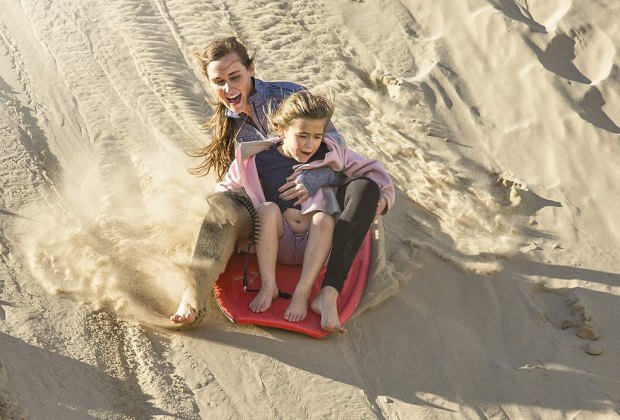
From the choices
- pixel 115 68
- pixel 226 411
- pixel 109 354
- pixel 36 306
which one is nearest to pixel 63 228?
pixel 36 306

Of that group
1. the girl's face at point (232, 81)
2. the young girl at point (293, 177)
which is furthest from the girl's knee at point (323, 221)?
the girl's face at point (232, 81)

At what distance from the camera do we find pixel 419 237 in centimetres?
447

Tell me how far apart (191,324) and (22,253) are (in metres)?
0.80

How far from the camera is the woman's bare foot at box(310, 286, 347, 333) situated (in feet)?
12.1

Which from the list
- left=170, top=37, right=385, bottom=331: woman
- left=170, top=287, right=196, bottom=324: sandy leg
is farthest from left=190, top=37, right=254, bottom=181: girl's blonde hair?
left=170, top=287, right=196, bottom=324: sandy leg

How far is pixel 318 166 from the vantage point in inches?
155

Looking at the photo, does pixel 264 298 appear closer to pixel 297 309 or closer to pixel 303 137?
pixel 297 309

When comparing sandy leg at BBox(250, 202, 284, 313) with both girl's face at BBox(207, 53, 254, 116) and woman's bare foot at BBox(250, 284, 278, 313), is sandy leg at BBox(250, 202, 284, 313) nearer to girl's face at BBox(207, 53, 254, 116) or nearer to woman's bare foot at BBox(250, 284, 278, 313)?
woman's bare foot at BBox(250, 284, 278, 313)

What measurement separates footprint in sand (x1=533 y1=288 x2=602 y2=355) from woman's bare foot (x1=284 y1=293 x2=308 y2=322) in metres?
1.13

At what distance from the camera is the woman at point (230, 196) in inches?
147

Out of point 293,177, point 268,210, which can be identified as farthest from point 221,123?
point 268,210

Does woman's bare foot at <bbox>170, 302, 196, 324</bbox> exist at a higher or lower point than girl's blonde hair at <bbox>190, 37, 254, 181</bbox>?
lower

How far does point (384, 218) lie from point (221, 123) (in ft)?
3.12

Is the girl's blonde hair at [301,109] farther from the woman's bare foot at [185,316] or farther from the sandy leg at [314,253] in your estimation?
the woman's bare foot at [185,316]
